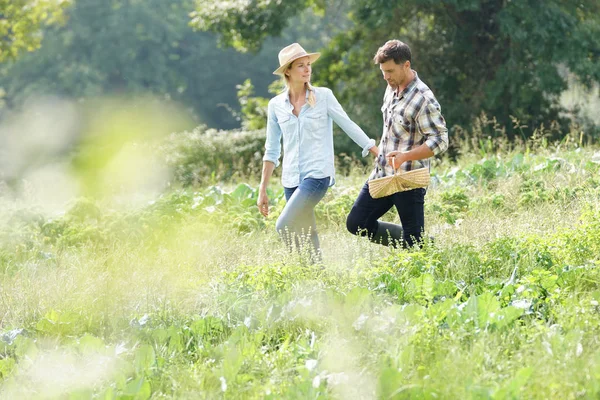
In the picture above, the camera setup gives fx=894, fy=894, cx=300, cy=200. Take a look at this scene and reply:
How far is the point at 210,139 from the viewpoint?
54.5 feet

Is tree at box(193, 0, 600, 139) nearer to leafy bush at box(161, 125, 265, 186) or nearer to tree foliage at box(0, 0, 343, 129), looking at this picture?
leafy bush at box(161, 125, 265, 186)

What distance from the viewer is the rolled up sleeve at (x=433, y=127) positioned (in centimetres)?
538

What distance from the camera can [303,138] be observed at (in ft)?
18.9

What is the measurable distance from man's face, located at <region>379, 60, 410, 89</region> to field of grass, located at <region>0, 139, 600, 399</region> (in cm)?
107

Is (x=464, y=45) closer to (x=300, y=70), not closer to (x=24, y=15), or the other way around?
(x=24, y=15)

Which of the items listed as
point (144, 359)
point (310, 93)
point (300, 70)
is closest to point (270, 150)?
point (310, 93)

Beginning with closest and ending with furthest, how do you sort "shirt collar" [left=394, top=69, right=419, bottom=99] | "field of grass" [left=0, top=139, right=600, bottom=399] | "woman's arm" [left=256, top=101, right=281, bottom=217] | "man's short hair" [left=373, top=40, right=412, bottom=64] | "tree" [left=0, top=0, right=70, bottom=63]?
1. "field of grass" [left=0, top=139, right=600, bottom=399]
2. "man's short hair" [left=373, top=40, right=412, bottom=64]
3. "shirt collar" [left=394, top=69, right=419, bottom=99]
4. "woman's arm" [left=256, top=101, right=281, bottom=217]
5. "tree" [left=0, top=0, right=70, bottom=63]

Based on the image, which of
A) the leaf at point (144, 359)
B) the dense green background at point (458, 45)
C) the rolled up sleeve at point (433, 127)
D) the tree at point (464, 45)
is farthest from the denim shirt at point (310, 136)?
the tree at point (464, 45)

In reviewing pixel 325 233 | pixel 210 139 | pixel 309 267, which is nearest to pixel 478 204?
pixel 325 233

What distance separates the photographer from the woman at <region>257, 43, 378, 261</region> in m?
5.74

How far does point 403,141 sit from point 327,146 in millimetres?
517

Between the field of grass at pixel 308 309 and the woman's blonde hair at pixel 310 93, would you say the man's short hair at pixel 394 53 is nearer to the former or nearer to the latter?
the woman's blonde hair at pixel 310 93

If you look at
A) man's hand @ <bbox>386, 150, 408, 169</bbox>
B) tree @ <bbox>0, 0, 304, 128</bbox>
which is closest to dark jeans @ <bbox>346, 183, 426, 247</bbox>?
man's hand @ <bbox>386, 150, 408, 169</bbox>

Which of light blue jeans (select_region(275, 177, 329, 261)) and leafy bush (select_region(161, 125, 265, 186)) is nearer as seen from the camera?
light blue jeans (select_region(275, 177, 329, 261))
